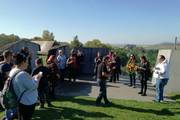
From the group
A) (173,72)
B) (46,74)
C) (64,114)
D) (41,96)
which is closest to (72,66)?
(173,72)

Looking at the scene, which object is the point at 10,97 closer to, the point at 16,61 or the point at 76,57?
the point at 16,61

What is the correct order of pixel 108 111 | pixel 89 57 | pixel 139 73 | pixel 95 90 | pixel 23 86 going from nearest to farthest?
pixel 23 86
pixel 108 111
pixel 139 73
pixel 95 90
pixel 89 57

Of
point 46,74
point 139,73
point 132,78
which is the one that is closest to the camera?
point 46,74

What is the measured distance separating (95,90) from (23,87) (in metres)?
10.1

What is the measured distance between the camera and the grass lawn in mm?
Answer: 11172

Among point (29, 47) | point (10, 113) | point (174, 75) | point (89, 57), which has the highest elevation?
point (29, 47)

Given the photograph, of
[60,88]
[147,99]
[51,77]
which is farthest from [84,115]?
[60,88]

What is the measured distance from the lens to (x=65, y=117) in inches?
432

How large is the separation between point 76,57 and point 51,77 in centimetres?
638

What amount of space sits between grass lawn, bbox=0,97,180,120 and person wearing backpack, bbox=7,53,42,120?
3638mm

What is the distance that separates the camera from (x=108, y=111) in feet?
39.7

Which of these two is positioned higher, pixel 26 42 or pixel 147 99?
pixel 26 42

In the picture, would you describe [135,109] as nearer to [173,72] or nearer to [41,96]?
[41,96]

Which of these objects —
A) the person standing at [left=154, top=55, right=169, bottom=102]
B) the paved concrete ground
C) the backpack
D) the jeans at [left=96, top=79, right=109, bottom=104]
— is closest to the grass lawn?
the jeans at [left=96, top=79, right=109, bottom=104]
